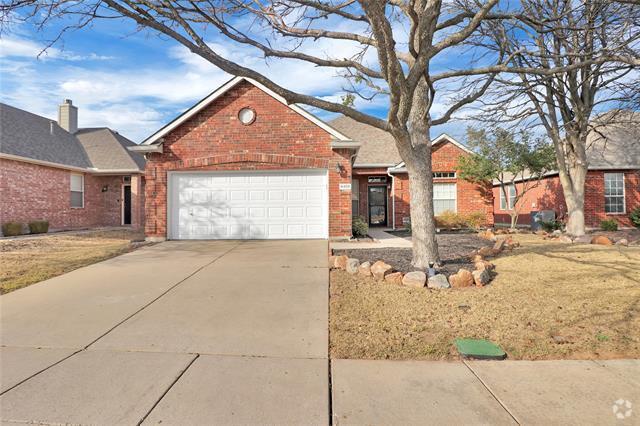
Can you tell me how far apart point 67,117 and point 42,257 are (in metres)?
15.4

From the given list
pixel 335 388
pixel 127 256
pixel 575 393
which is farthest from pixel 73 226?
pixel 575 393

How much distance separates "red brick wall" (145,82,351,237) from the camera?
36.7 feet

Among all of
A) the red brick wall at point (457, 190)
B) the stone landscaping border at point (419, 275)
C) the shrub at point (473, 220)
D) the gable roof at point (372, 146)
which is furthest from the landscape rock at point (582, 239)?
the gable roof at point (372, 146)

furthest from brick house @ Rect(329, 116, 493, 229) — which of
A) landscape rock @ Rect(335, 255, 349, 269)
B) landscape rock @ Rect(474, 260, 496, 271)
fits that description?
landscape rock @ Rect(335, 255, 349, 269)

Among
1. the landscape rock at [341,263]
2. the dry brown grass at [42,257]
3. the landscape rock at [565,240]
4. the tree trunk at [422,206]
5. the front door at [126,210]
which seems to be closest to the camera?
the dry brown grass at [42,257]

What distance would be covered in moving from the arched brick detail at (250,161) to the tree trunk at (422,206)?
15.8 feet

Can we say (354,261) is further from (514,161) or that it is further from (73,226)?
(73,226)

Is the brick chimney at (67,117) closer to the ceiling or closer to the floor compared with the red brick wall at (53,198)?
closer to the ceiling

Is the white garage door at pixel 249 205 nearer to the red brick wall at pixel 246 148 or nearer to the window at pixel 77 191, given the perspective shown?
the red brick wall at pixel 246 148

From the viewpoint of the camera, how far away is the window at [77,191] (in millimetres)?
17047

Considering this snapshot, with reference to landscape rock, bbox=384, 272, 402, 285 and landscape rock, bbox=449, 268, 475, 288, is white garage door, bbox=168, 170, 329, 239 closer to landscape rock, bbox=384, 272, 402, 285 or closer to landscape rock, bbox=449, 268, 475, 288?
landscape rock, bbox=384, 272, 402, 285

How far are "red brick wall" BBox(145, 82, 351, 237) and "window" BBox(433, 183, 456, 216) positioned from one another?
Result: 7.30 m

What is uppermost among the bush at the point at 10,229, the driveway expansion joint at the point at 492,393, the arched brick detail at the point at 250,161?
the arched brick detail at the point at 250,161

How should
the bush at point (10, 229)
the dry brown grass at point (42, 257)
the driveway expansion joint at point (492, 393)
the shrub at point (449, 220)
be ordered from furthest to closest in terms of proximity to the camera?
the shrub at point (449, 220) < the bush at point (10, 229) < the dry brown grass at point (42, 257) < the driveway expansion joint at point (492, 393)
